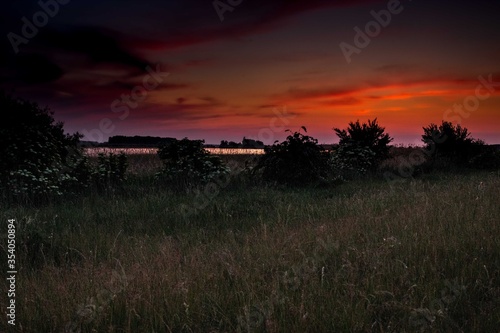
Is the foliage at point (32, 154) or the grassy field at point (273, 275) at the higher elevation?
the foliage at point (32, 154)

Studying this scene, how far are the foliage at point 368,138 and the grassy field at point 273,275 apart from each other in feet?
40.0

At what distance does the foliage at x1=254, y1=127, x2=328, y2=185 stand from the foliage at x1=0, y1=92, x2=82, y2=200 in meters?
6.58

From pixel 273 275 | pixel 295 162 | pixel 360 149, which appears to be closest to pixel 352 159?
pixel 360 149

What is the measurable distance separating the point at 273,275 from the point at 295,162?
420 inches

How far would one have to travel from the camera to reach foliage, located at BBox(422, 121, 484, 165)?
22.3 m

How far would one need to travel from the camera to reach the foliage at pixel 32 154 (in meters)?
12.1

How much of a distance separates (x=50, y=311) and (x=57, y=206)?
7.61 m

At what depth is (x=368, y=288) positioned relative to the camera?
4.57m

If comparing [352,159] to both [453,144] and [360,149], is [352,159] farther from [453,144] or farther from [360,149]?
[453,144]

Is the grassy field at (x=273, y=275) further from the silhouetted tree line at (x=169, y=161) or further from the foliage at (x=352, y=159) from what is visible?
the foliage at (x=352, y=159)

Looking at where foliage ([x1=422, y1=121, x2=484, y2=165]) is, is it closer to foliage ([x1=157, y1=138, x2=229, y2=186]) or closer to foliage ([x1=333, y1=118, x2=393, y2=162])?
foliage ([x1=333, y1=118, x2=393, y2=162])

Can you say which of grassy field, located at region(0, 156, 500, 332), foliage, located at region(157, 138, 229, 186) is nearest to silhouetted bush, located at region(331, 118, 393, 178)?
foliage, located at region(157, 138, 229, 186)

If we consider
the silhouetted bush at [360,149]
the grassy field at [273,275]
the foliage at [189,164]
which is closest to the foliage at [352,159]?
the silhouetted bush at [360,149]

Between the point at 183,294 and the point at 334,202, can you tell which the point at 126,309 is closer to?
the point at 183,294
